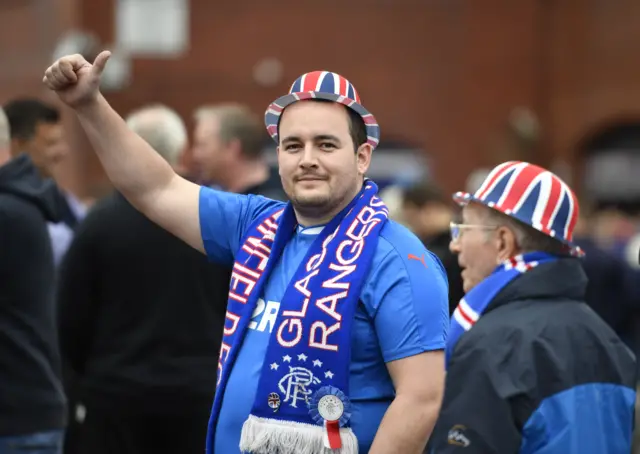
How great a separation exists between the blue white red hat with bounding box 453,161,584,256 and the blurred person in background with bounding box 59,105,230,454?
94.8 inches

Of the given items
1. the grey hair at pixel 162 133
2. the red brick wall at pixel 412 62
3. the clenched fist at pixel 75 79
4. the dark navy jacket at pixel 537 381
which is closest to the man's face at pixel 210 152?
the grey hair at pixel 162 133

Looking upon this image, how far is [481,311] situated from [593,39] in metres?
27.6

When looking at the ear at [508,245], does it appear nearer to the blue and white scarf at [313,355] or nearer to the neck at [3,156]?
the blue and white scarf at [313,355]

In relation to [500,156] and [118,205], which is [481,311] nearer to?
[118,205]

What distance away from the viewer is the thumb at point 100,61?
4.39 metres

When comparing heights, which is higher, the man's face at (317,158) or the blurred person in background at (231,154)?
the blurred person in background at (231,154)

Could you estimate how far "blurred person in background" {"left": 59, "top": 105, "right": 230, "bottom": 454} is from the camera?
21.1 ft

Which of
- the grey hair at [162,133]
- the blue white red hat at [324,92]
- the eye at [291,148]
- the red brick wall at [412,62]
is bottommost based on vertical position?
the eye at [291,148]

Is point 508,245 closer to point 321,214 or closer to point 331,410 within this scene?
point 321,214

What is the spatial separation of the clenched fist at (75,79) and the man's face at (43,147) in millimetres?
2947

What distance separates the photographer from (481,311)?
4.17m

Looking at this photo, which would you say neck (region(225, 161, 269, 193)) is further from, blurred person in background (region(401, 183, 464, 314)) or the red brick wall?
the red brick wall

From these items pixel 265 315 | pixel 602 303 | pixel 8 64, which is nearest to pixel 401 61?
pixel 8 64

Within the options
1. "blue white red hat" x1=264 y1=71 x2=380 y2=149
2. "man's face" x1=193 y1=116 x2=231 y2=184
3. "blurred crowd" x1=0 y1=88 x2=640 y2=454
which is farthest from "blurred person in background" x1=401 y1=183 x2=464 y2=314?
"blue white red hat" x1=264 y1=71 x2=380 y2=149
